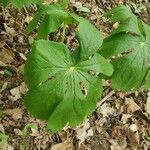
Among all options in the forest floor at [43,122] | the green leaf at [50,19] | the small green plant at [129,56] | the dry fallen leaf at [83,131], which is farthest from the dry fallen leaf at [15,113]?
the small green plant at [129,56]

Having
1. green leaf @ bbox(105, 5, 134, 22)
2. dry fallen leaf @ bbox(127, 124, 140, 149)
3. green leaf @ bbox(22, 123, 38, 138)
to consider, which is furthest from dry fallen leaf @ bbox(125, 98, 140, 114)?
green leaf @ bbox(105, 5, 134, 22)

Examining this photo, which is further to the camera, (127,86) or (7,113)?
(7,113)

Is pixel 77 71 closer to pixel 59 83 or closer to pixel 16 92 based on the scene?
pixel 59 83

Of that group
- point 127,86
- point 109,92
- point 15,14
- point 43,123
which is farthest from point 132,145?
point 15,14

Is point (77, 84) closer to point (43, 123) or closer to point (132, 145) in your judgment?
point (43, 123)

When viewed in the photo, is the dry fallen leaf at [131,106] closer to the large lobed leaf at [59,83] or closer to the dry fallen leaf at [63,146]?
the dry fallen leaf at [63,146]

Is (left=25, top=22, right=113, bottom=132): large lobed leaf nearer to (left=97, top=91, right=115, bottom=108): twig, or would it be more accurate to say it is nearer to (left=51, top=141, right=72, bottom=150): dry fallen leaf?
(left=51, top=141, right=72, bottom=150): dry fallen leaf
